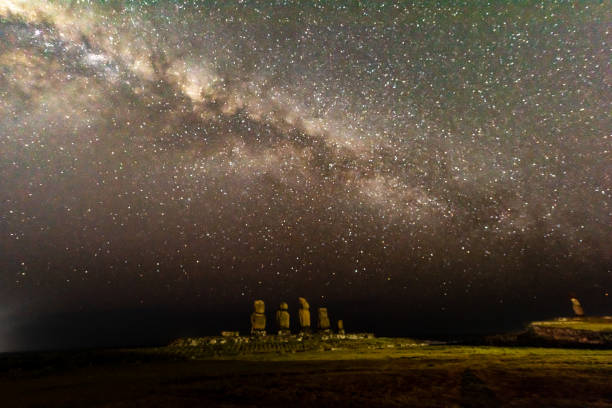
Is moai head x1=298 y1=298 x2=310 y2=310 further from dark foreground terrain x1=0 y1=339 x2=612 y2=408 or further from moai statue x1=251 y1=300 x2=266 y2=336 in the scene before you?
dark foreground terrain x1=0 y1=339 x2=612 y2=408

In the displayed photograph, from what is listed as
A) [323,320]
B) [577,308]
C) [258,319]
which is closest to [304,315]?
[323,320]

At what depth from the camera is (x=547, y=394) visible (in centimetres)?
915

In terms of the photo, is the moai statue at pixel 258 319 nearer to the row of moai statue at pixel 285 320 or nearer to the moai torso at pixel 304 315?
the row of moai statue at pixel 285 320

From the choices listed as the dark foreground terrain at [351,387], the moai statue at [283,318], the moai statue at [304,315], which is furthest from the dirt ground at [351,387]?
the moai statue at [304,315]

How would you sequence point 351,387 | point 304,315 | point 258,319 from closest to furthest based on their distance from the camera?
1. point 351,387
2. point 258,319
3. point 304,315

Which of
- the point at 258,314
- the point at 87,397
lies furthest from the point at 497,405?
the point at 258,314

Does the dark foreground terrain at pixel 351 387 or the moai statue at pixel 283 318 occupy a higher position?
the moai statue at pixel 283 318

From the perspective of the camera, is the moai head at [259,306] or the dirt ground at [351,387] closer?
the dirt ground at [351,387]

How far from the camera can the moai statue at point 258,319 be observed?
130ft

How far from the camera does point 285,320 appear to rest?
1654 inches

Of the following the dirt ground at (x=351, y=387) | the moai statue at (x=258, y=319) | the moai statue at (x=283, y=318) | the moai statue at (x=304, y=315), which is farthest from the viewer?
the moai statue at (x=304, y=315)

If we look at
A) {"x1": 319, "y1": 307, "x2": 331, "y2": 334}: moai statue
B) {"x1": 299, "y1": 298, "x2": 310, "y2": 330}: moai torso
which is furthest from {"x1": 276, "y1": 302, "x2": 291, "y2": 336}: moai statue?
{"x1": 319, "y1": 307, "x2": 331, "y2": 334}: moai statue

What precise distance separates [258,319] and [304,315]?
6.82 meters

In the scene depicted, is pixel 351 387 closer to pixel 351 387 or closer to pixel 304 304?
pixel 351 387
